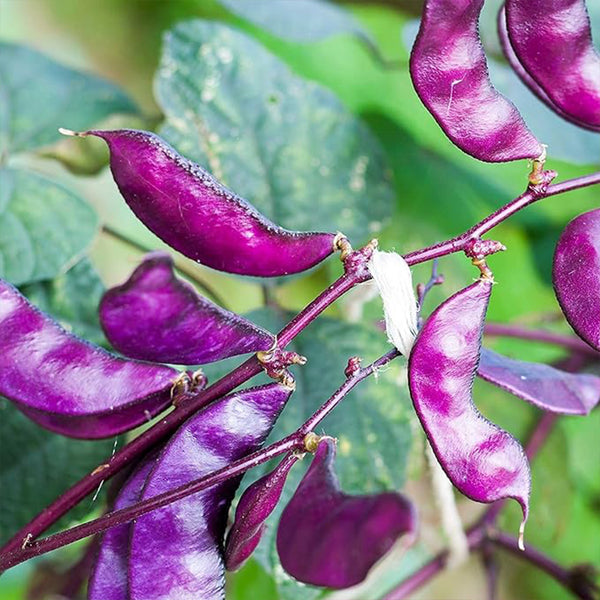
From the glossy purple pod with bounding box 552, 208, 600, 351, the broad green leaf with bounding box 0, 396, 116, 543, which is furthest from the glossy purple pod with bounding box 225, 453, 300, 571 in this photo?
the broad green leaf with bounding box 0, 396, 116, 543

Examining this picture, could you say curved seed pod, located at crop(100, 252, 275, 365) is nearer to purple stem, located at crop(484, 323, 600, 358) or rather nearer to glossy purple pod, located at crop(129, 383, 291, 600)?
glossy purple pod, located at crop(129, 383, 291, 600)

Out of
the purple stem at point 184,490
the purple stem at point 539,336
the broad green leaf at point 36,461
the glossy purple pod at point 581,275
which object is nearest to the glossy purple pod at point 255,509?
the purple stem at point 184,490

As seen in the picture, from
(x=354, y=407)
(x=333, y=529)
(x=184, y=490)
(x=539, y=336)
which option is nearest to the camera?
(x=184, y=490)

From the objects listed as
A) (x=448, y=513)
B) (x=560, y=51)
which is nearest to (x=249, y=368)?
(x=560, y=51)

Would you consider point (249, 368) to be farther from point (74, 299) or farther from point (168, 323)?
point (74, 299)

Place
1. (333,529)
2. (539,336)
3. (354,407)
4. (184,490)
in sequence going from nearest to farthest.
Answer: (184,490)
(333,529)
(354,407)
(539,336)

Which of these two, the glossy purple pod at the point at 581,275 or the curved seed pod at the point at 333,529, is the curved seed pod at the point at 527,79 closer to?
the glossy purple pod at the point at 581,275
